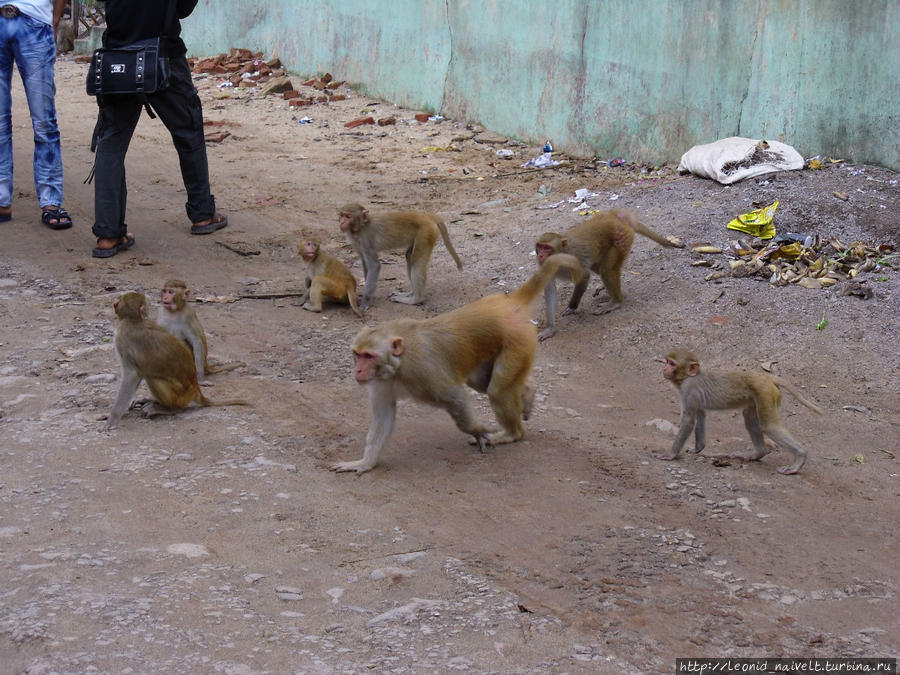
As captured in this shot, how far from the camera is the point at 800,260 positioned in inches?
363

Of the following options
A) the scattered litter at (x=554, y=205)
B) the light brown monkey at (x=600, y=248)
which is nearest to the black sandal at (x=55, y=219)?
the light brown monkey at (x=600, y=248)

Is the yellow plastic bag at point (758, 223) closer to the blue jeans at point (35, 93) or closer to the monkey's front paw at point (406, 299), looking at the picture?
the monkey's front paw at point (406, 299)

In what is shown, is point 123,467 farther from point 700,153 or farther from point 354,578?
point 700,153

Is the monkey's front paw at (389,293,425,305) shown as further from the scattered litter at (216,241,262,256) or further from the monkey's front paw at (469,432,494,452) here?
the monkey's front paw at (469,432,494,452)

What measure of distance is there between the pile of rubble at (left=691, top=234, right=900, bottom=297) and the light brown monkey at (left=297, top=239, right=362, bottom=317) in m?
3.25

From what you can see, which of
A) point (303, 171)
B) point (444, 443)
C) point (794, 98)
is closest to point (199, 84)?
point (303, 171)

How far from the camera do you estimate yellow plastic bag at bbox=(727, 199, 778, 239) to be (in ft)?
31.6

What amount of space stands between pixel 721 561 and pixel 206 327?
4786 mm

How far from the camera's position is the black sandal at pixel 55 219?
10266 millimetres

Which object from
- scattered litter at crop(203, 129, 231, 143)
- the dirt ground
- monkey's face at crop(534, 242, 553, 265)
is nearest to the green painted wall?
the dirt ground

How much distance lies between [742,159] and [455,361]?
6.11m

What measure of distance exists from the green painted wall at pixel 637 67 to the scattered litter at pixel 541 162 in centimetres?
39

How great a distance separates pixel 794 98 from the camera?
35.5ft

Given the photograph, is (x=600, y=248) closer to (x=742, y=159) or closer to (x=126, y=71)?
(x=742, y=159)
